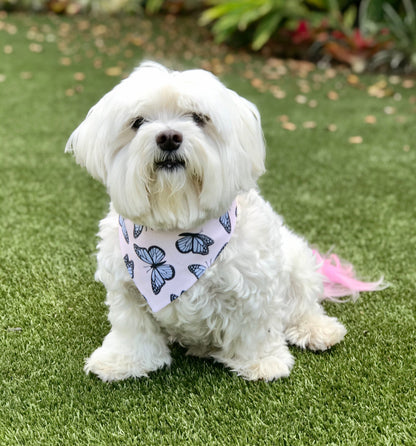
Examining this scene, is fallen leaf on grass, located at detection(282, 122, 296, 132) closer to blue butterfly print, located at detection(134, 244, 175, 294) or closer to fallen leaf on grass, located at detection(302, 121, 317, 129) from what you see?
fallen leaf on grass, located at detection(302, 121, 317, 129)

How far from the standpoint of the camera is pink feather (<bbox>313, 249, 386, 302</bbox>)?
106 inches

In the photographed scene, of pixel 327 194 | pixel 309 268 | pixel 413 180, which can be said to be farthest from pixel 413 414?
pixel 413 180

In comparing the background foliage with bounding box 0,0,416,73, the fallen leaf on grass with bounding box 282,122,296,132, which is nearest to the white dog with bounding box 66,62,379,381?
the fallen leaf on grass with bounding box 282,122,296,132

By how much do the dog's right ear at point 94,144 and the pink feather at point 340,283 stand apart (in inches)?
49.5

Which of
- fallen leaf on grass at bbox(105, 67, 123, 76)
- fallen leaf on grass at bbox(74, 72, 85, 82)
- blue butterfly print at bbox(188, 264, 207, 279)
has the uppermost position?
blue butterfly print at bbox(188, 264, 207, 279)

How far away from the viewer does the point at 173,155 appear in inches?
69.3

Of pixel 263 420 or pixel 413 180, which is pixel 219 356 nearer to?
pixel 263 420

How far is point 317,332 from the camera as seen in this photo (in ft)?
7.62

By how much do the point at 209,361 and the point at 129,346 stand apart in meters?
0.35

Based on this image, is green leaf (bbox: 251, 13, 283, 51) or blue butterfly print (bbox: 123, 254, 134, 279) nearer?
blue butterfly print (bbox: 123, 254, 134, 279)

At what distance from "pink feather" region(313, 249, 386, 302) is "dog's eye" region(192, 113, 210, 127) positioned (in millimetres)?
1117

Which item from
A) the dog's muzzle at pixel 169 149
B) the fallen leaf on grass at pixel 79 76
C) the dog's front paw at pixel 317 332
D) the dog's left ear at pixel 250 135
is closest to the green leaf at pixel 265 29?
the fallen leaf on grass at pixel 79 76

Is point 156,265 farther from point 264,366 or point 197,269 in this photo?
point 264,366

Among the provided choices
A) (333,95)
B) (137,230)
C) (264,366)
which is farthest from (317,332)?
(333,95)
